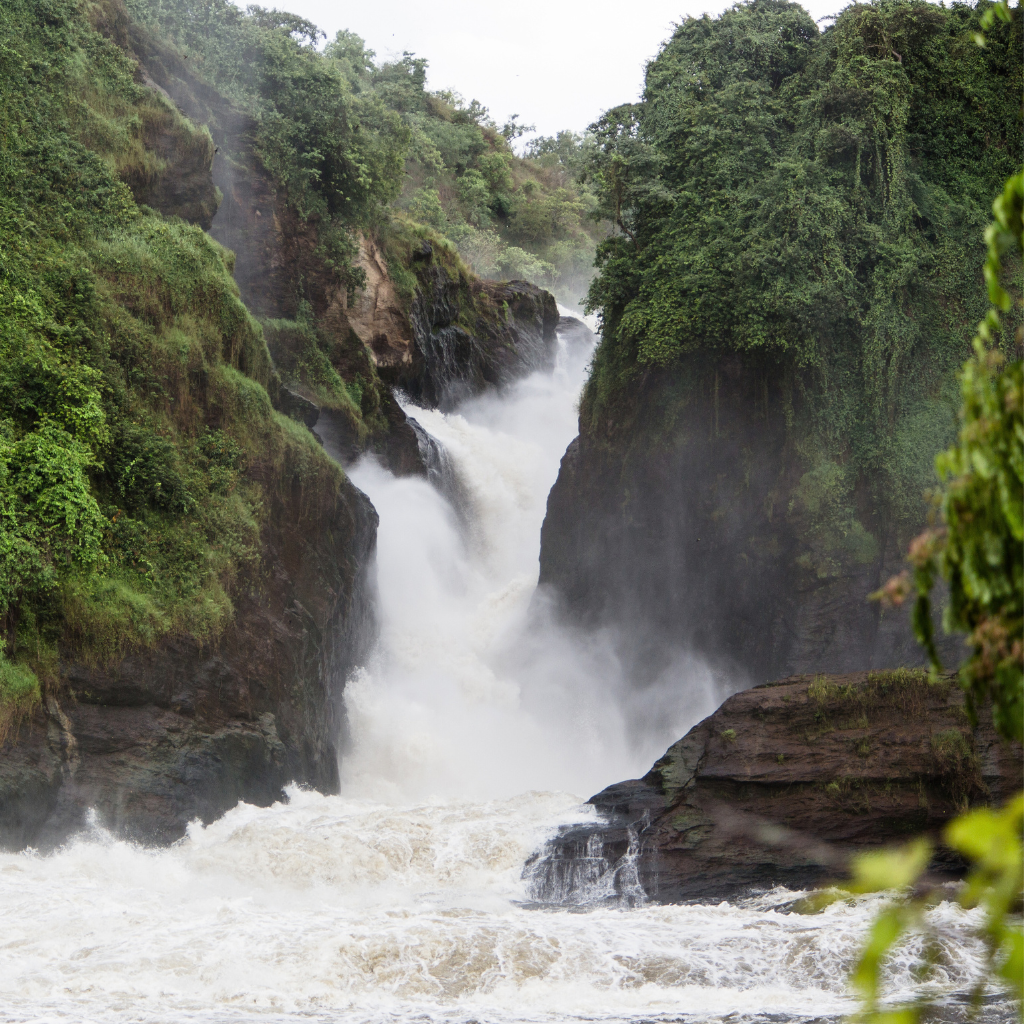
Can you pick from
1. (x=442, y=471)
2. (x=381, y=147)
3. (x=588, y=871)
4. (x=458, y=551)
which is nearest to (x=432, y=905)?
(x=588, y=871)

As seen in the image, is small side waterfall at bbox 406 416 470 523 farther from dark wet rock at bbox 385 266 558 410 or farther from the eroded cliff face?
dark wet rock at bbox 385 266 558 410

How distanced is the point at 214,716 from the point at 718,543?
400 inches

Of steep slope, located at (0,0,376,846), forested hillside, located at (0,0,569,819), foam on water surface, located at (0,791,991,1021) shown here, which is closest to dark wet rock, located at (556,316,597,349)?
forested hillside, located at (0,0,569,819)

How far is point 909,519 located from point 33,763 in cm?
1415

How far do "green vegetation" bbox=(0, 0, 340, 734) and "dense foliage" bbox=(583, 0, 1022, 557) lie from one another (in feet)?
26.7

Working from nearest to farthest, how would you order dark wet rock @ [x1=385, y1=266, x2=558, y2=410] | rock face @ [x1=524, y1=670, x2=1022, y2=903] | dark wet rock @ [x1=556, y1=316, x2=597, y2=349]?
rock face @ [x1=524, y1=670, x2=1022, y2=903] → dark wet rock @ [x1=385, y1=266, x2=558, y2=410] → dark wet rock @ [x1=556, y1=316, x2=597, y2=349]

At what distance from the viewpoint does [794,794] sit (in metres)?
11.9

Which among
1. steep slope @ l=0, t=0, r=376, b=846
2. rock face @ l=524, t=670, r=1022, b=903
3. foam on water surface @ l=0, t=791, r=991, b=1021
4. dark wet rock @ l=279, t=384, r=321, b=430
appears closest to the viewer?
foam on water surface @ l=0, t=791, r=991, b=1021

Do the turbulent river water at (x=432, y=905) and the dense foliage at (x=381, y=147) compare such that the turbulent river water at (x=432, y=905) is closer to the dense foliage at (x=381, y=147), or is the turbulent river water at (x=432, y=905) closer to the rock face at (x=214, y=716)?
the rock face at (x=214, y=716)

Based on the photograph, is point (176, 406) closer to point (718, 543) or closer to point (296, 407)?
point (296, 407)

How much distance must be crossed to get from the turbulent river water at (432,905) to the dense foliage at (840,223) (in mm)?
6256

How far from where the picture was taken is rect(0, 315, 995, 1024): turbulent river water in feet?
24.4

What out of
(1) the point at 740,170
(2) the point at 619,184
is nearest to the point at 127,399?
(2) the point at 619,184

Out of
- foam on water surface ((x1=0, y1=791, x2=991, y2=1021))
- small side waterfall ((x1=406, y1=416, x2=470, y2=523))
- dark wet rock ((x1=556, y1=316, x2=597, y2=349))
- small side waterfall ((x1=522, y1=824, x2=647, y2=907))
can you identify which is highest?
dark wet rock ((x1=556, y1=316, x2=597, y2=349))
